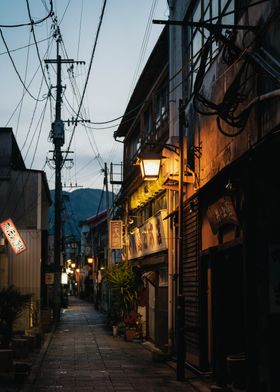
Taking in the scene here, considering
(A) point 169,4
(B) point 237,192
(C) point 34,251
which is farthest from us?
(C) point 34,251

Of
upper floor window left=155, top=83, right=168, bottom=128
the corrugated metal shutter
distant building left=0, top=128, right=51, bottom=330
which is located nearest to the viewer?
the corrugated metal shutter

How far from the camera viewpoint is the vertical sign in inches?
1512

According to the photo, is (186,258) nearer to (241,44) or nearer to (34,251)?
(241,44)

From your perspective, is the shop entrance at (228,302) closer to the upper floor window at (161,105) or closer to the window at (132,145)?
the upper floor window at (161,105)

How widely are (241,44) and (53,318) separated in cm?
3349

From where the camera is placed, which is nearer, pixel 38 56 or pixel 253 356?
pixel 253 356

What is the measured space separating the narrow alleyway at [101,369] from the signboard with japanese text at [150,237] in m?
4.16

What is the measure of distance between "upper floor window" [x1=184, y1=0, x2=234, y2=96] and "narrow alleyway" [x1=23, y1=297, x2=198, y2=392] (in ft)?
28.2

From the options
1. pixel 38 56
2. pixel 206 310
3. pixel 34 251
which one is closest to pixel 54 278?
pixel 34 251

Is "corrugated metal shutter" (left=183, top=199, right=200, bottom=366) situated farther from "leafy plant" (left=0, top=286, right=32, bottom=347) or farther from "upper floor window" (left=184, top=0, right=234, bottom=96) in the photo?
"leafy plant" (left=0, top=286, right=32, bottom=347)

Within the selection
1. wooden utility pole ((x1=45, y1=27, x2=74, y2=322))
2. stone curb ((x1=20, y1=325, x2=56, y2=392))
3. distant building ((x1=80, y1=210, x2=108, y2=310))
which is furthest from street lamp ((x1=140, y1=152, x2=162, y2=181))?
distant building ((x1=80, y1=210, x2=108, y2=310))

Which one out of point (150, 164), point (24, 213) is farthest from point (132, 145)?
point (150, 164)

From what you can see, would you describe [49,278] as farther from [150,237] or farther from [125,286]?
[150,237]

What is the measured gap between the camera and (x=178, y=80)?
74.0ft
